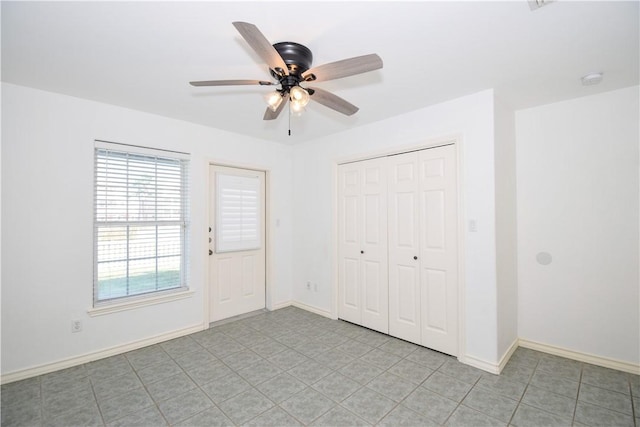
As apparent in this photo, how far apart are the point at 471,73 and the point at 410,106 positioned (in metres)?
0.74

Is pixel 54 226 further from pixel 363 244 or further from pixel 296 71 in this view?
pixel 363 244

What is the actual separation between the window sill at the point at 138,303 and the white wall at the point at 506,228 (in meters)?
3.40

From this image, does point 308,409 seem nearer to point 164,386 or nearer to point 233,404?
point 233,404

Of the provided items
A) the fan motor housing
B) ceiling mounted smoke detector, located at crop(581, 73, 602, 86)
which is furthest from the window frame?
ceiling mounted smoke detector, located at crop(581, 73, 602, 86)

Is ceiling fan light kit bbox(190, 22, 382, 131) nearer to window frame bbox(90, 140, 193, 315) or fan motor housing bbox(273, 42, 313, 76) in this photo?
fan motor housing bbox(273, 42, 313, 76)

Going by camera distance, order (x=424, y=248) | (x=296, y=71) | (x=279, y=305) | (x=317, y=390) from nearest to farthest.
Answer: (x=296, y=71)
(x=317, y=390)
(x=424, y=248)
(x=279, y=305)

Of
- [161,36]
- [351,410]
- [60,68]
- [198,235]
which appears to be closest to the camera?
[161,36]

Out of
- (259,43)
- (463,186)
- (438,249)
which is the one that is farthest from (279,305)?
(259,43)

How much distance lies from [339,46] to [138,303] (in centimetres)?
320

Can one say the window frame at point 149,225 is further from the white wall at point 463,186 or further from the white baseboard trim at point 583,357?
the white baseboard trim at point 583,357

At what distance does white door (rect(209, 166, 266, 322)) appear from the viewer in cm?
386

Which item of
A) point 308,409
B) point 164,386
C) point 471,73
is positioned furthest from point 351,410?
point 471,73

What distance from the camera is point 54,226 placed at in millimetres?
2658

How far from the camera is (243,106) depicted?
3.01 meters
